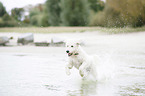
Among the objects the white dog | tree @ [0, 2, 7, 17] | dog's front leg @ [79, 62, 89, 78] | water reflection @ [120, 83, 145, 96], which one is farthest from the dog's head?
tree @ [0, 2, 7, 17]

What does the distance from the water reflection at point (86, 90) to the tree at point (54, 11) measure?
33146mm

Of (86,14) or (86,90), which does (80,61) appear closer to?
(86,90)

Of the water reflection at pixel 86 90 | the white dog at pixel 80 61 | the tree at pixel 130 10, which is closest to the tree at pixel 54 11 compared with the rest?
the tree at pixel 130 10

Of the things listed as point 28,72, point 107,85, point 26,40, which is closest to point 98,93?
point 107,85

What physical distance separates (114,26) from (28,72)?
63.9 ft

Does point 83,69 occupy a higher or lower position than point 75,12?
lower

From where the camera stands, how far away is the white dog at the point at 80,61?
6.14 meters

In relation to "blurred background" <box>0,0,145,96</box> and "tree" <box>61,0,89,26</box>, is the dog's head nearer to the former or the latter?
"blurred background" <box>0,0,145,96</box>

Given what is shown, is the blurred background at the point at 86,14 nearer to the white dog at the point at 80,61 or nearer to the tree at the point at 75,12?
the tree at the point at 75,12

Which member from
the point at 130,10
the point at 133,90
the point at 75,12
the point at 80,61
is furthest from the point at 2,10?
the point at 133,90

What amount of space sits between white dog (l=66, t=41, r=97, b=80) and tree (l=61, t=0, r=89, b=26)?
94.2ft

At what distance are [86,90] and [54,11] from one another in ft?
114

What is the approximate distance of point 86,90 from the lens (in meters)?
5.87

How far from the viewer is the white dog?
6137 mm
